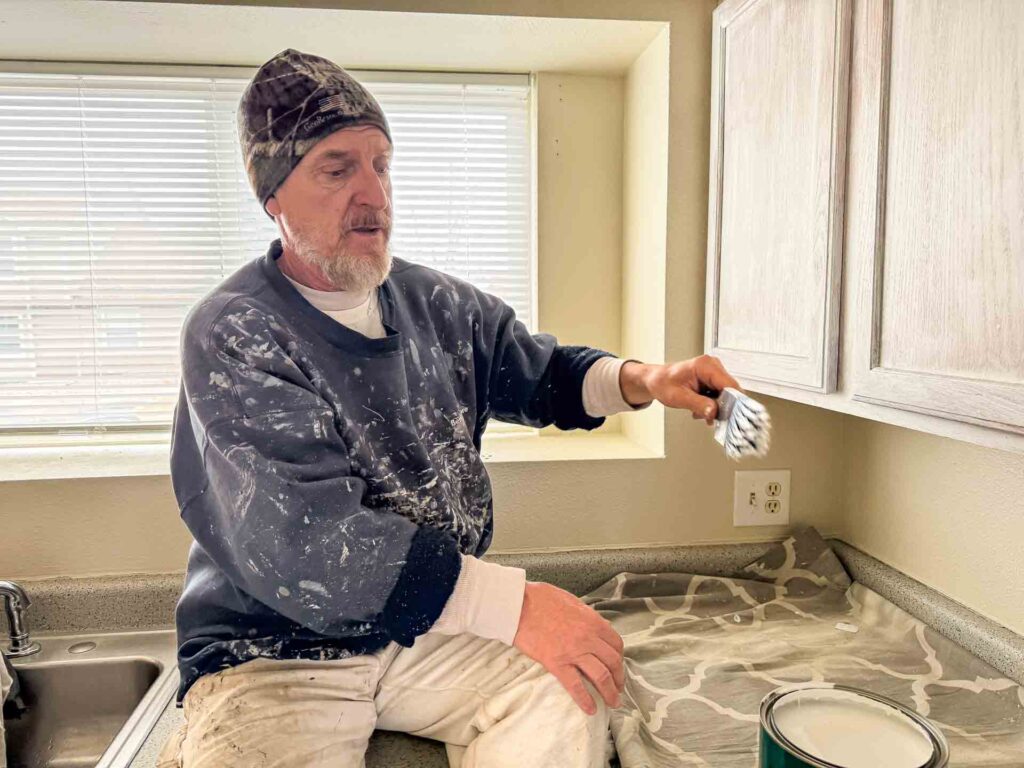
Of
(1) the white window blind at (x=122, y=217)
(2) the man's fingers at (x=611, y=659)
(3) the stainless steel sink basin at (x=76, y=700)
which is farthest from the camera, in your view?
(1) the white window blind at (x=122, y=217)

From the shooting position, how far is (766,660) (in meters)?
0.99

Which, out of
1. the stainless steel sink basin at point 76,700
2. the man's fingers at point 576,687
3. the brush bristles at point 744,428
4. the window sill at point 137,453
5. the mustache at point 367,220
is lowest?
the stainless steel sink basin at point 76,700

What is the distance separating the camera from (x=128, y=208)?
140cm

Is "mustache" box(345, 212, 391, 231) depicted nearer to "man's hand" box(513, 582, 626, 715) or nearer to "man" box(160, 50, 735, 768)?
"man" box(160, 50, 735, 768)

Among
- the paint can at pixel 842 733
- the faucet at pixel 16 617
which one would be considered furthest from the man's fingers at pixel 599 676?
the faucet at pixel 16 617

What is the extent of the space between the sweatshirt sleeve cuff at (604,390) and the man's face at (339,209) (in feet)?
1.09

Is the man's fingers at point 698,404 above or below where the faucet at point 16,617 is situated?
above

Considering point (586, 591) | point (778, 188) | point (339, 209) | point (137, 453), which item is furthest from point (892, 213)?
point (137, 453)

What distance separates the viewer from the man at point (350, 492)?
28.0 inches

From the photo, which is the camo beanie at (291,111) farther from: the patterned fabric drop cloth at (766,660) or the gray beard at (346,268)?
the patterned fabric drop cloth at (766,660)

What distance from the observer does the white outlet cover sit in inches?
50.8

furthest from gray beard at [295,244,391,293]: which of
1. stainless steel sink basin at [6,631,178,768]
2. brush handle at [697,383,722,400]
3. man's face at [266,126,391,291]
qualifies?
stainless steel sink basin at [6,631,178,768]

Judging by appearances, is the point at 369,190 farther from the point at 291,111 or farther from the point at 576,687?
the point at 576,687

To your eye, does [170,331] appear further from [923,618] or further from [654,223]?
[923,618]
